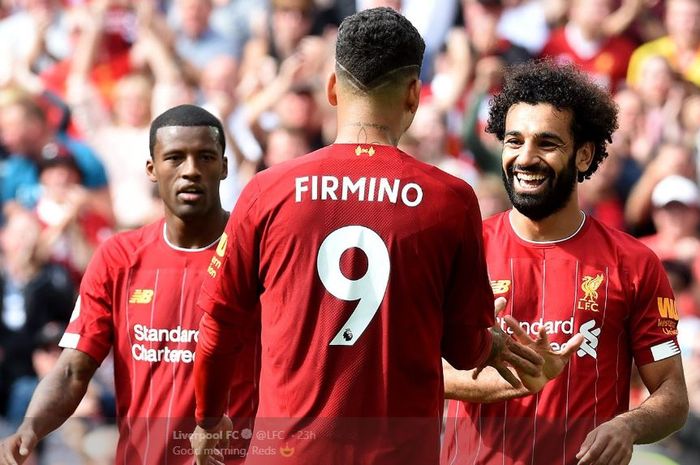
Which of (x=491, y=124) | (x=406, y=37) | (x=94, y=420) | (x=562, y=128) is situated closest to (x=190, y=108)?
(x=491, y=124)

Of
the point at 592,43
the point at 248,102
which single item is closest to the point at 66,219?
the point at 248,102

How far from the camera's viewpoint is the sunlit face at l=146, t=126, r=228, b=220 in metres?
5.50

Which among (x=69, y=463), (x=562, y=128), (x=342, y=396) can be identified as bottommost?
(x=69, y=463)

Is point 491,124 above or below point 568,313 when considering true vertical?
above

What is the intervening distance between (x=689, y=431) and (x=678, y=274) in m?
1.86

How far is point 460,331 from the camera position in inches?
154

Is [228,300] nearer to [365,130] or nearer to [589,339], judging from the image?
[365,130]

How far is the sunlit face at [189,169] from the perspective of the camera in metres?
5.50

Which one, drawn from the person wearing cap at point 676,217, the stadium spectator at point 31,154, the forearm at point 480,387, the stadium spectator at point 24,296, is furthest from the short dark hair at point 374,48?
the stadium spectator at point 31,154

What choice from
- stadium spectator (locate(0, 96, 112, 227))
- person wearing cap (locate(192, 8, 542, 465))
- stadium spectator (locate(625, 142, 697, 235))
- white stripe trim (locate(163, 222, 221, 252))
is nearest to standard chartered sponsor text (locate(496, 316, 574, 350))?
person wearing cap (locate(192, 8, 542, 465))

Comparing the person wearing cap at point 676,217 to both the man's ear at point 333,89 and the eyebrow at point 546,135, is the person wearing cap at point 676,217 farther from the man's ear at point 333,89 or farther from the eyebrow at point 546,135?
the man's ear at point 333,89

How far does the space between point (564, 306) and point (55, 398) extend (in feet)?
7.10

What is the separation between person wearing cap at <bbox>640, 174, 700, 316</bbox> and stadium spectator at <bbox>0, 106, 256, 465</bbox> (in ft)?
16.3

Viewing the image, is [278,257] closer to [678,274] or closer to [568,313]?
[568,313]
